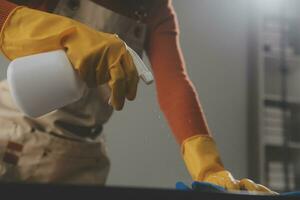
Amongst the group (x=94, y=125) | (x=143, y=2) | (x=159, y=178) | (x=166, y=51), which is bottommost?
(x=159, y=178)

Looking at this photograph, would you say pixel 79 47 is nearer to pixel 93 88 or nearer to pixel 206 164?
pixel 93 88

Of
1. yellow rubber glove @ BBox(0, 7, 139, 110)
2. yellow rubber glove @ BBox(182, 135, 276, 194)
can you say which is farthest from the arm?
yellow rubber glove @ BBox(0, 7, 139, 110)

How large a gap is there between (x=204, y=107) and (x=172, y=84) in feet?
0.37

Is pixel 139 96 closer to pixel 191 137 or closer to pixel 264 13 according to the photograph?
pixel 191 137

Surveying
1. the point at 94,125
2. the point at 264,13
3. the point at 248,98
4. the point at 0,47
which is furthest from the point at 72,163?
the point at 264,13

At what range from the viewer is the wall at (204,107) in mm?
1153

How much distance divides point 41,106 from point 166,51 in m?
0.45

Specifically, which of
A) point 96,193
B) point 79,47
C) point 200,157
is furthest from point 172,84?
point 96,193

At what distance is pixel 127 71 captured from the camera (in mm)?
826

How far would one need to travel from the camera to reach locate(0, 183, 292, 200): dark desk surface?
25.1 inches

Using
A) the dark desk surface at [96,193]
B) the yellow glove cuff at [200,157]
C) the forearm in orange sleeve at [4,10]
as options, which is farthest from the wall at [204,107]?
the dark desk surface at [96,193]

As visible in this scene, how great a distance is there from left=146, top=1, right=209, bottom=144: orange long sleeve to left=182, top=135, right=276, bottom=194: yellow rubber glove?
0.07 feet

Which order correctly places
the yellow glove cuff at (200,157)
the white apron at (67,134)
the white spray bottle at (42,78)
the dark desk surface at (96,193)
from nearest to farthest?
1. the dark desk surface at (96,193)
2. the white spray bottle at (42,78)
3. the white apron at (67,134)
4. the yellow glove cuff at (200,157)

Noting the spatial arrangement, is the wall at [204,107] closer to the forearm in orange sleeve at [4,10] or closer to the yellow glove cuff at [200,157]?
the yellow glove cuff at [200,157]
